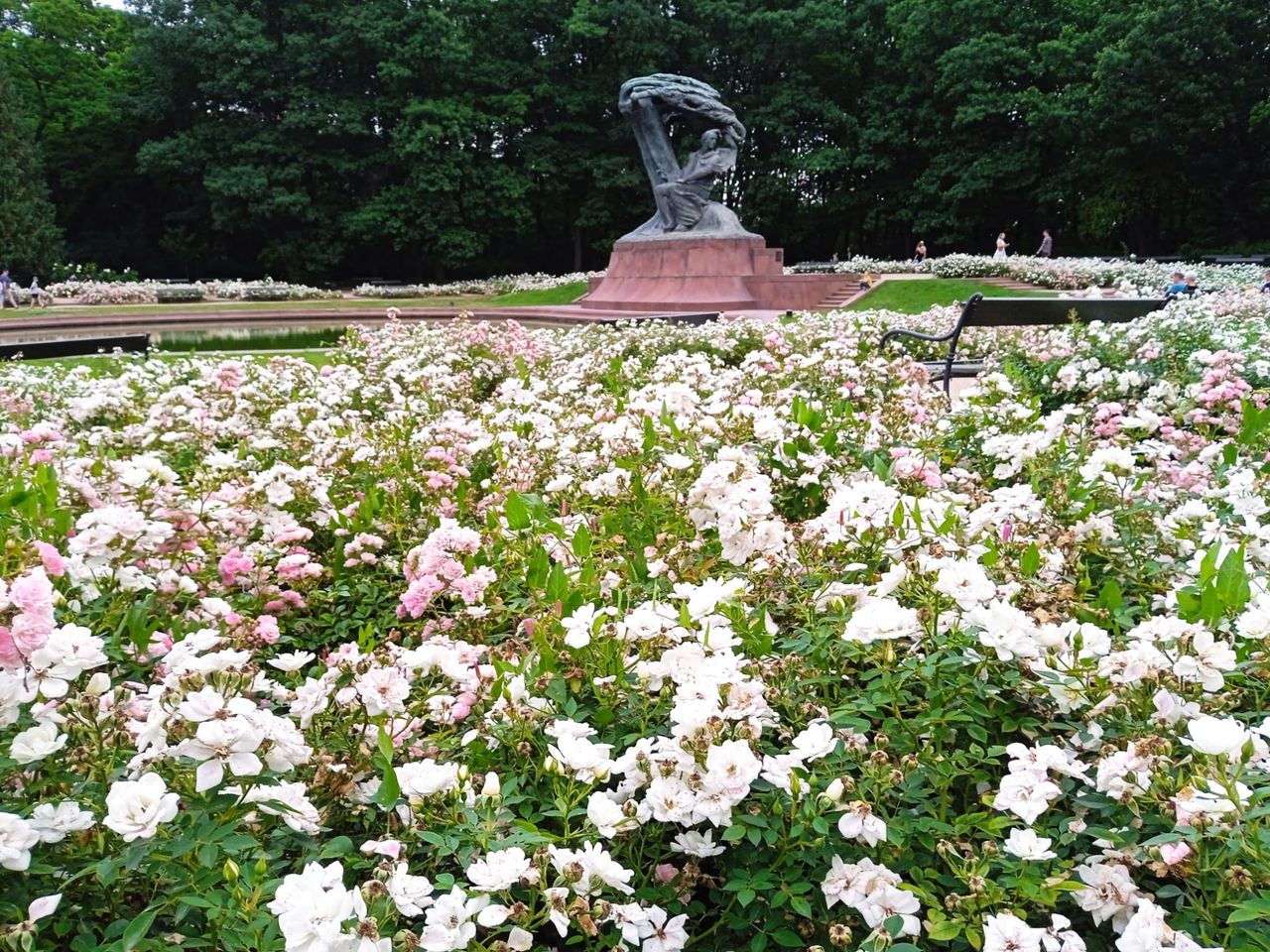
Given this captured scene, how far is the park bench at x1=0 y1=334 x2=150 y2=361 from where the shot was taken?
19.9ft

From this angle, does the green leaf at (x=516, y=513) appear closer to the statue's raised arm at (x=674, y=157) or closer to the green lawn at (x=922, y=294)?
the green lawn at (x=922, y=294)

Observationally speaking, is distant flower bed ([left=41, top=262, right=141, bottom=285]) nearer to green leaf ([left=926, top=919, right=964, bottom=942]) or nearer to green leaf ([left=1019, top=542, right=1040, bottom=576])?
green leaf ([left=1019, top=542, right=1040, bottom=576])

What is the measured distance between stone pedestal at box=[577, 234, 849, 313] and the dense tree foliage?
15.3 m

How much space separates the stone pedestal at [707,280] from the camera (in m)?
14.7

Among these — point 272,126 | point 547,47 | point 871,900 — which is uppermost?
point 547,47

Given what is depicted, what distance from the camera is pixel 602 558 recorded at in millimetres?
2400

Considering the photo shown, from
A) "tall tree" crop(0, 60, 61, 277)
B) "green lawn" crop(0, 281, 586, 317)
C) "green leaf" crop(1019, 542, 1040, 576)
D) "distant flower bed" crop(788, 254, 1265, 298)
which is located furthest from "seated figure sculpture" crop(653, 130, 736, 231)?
"tall tree" crop(0, 60, 61, 277)

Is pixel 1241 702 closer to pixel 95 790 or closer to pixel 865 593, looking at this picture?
pixel 865 593

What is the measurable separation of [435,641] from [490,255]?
1284 inches

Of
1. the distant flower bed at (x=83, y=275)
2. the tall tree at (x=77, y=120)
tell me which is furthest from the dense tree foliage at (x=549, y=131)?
the distant flower bed at (x=83, y=275)

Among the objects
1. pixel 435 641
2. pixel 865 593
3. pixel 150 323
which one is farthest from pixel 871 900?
pixel 150 323

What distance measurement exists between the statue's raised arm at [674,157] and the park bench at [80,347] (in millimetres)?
10268

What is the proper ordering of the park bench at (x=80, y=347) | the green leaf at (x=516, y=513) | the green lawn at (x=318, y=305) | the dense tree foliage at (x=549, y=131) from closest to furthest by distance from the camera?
the green leaf at (x=516, y=513) < the park bench at (x=80, y=347) < the green lawn at (x=318, y=305) < the dense tree foliage at (x=549, y=131)

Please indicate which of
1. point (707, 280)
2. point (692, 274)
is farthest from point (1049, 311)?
point (692, 274)
